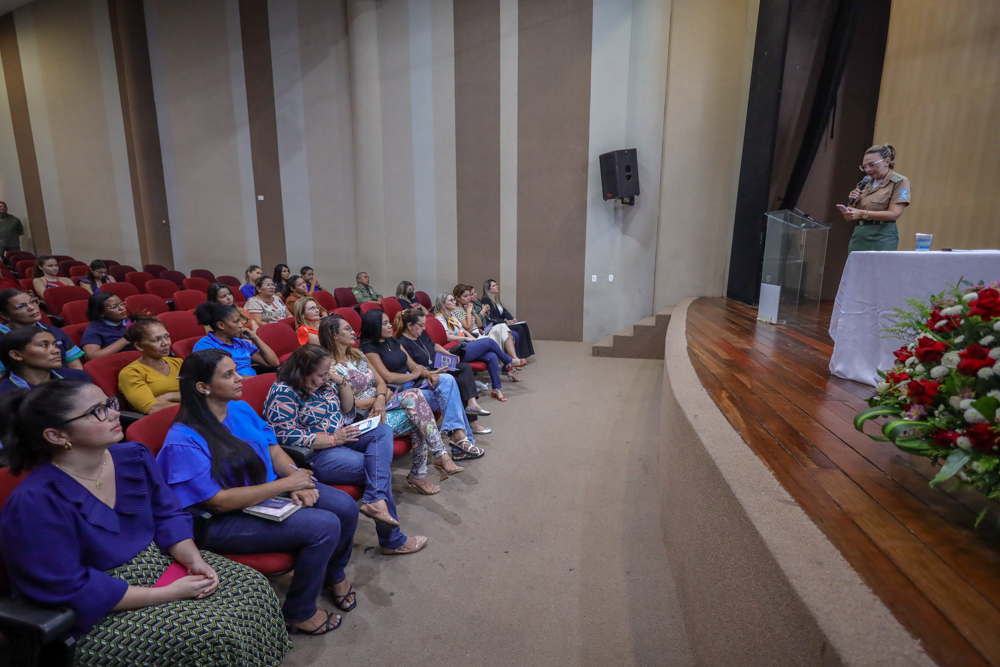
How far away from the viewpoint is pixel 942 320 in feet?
4.35

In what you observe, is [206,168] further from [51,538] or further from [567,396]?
[51,538]

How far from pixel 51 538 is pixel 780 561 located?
1.64 m

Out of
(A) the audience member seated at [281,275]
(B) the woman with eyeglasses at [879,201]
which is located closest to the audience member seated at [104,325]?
(A) the audience member seated at [281,275]

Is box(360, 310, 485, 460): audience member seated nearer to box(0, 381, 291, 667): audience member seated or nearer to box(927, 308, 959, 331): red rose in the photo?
box(0, 381, 291, 667): audience member seated

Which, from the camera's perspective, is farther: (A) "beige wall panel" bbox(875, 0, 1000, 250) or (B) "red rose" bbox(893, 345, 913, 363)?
(A) "beige wall panel" bbox(875, 0, 1000, 250)

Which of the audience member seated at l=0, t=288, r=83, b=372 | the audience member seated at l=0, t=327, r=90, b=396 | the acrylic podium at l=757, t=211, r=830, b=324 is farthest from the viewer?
the acrylic podium at l=757, t=211, r=830, b=324

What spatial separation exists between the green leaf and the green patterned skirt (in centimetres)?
176

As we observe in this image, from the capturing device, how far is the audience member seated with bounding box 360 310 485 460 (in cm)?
316

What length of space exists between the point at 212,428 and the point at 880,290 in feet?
9.67

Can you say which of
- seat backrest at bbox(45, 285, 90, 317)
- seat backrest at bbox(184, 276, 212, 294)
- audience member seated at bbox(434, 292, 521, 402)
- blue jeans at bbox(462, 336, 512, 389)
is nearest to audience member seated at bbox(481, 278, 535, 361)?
audience member seated at bbox(434, 292, 521, 402)

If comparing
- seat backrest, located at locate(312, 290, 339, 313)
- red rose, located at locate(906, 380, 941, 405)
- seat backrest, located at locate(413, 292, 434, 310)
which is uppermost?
red rose, located at locate(906, 380, 941, 405)

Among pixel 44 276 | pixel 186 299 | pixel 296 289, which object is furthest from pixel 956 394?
pixel 44 276

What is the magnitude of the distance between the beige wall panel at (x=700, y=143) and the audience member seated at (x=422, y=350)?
3861 mm

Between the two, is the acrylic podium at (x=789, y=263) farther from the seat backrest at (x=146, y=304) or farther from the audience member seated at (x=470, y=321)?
the seat backrest at (x=146, y=304)
